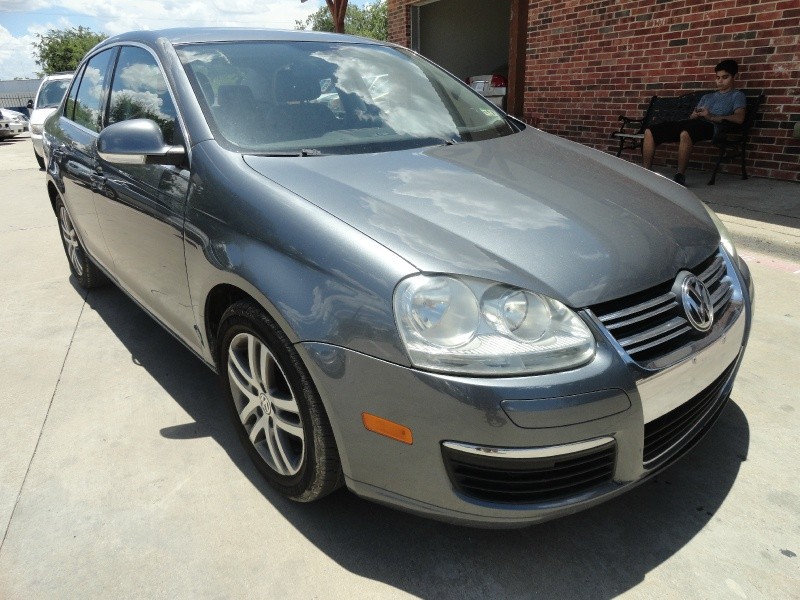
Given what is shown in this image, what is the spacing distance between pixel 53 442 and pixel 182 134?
1369 millimetres

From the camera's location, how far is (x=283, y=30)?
2.95m

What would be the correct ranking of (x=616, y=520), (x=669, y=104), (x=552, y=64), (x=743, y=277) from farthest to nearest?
(x=552, y=64) → (x=669, y=104) → (x=743, y=277) → (x=616, y=520)

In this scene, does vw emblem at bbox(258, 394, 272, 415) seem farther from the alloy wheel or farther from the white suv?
the white suv

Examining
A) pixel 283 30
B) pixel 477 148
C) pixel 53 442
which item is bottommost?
pixel 53 442

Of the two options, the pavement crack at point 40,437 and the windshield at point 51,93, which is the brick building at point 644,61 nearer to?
the pavement crack at point 40,437

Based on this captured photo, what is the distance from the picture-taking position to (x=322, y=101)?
251cm

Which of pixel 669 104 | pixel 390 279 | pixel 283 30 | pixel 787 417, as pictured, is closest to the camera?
pixel 390 279

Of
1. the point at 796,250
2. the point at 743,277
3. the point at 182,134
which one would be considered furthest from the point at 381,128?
the point at 796,250

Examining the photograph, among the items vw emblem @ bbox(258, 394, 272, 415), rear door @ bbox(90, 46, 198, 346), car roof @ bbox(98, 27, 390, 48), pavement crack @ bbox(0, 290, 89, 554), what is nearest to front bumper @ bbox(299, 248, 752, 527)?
vw emblem @ bbox(258, 394, 272, 415)

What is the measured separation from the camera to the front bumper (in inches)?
58.7

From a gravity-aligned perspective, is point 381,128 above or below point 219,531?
above

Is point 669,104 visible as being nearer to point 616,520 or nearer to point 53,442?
point 616,520

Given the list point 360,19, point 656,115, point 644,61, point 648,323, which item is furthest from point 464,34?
point 360,19

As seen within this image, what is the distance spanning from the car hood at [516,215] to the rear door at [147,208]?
477 mm
